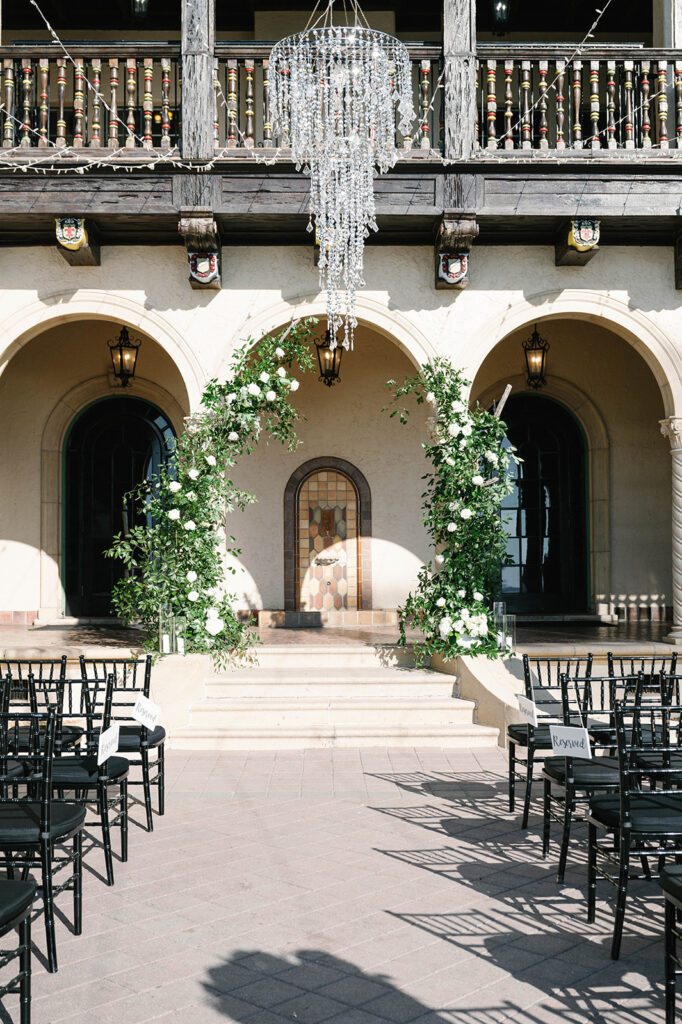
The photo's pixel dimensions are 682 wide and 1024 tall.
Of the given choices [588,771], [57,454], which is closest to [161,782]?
[588,771]

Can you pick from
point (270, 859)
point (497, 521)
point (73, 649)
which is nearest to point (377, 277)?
point (497, 521)

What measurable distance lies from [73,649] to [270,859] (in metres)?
4.31

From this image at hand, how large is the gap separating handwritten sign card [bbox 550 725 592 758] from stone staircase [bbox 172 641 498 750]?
11.4 feet

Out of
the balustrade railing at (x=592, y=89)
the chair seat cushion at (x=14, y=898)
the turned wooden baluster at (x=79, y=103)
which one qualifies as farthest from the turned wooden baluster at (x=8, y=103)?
the chair seat cushion at (x=14, y=898)

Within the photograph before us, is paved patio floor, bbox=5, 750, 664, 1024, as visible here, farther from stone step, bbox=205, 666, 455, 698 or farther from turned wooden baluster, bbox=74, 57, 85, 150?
turned wooden baluster, bbox=74, 57, 85, 150

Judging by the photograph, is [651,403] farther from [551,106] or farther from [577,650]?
[577,650]

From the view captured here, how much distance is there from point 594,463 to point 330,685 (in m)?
5.48

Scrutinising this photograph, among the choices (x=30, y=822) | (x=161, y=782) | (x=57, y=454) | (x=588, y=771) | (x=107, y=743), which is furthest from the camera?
(x=57, y=454)

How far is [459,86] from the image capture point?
8469mm

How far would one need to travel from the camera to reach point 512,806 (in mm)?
5812

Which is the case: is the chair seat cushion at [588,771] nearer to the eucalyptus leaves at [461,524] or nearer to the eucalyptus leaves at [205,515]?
the eucalyptus leaves at [461,524]

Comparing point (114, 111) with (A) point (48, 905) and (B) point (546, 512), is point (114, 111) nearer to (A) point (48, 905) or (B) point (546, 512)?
(A) point (48, 905)

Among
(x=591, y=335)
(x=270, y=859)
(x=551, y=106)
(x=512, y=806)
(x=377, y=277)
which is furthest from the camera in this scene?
(x=591, y=335)

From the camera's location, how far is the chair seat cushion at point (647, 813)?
389 centimetres
